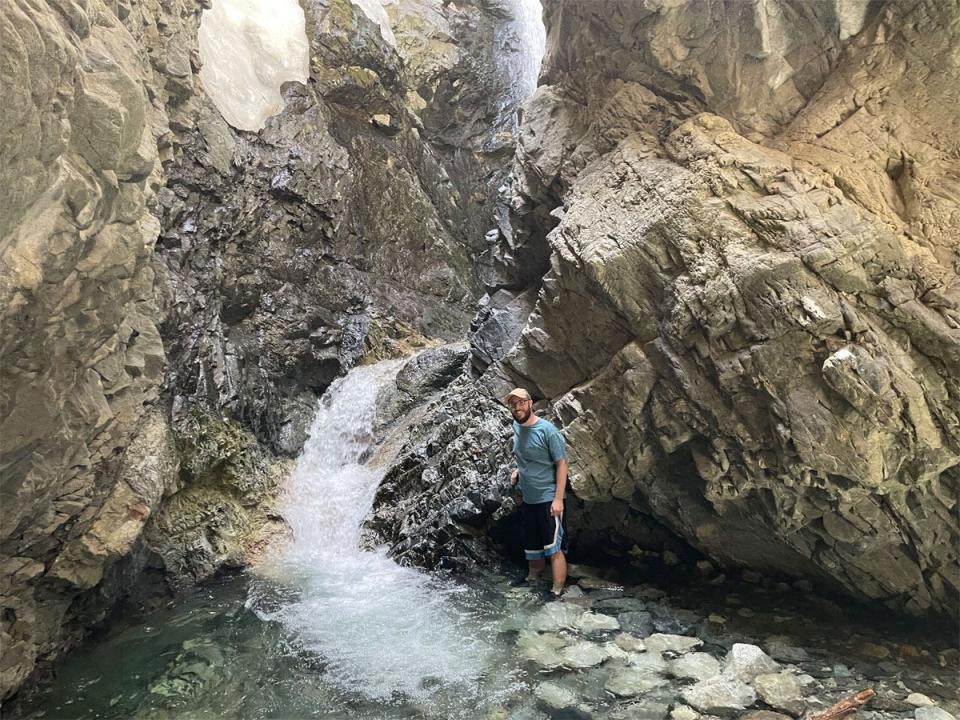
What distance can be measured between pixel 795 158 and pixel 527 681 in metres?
5.16

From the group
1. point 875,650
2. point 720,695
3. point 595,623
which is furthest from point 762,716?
point 595,623

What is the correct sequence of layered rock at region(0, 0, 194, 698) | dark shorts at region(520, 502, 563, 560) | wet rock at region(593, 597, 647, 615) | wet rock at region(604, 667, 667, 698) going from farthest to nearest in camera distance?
dark shorts at region(520, 502, 563, 560) < wet rock at region(593, 597, 647, 615) < wet rock at region(604, 667, 667, 698) < layered rock at region(0, 0, 194, 698)

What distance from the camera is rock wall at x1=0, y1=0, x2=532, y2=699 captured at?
3754 mm

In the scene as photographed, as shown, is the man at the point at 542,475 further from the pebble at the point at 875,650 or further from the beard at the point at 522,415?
the pebble at the point at 875,650

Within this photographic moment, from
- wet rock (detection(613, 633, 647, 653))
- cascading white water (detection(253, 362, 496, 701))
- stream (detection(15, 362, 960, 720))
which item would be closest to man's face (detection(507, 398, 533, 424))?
stream (detection(15, 362, 960, 720))

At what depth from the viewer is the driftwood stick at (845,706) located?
4.22 metres

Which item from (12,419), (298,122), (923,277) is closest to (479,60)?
(298,122)

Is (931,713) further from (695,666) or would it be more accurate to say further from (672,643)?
(672,643)

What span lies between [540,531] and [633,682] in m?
2.18

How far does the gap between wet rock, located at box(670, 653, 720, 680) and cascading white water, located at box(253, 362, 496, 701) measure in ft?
5.28

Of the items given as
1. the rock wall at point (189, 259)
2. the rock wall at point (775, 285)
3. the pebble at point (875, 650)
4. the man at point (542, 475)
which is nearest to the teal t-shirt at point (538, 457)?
the man at point (542, 475)

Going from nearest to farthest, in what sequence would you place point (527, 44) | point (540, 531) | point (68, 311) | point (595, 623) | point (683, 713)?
point (68, 311) → point (683, 713) → point (595, 623) → point (540, 531) → point (527, 44)

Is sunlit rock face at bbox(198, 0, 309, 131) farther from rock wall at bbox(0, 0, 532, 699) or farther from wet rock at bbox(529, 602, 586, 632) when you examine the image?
wet rock at bbox(529, 602, 586, 632)

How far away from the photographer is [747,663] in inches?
198
